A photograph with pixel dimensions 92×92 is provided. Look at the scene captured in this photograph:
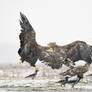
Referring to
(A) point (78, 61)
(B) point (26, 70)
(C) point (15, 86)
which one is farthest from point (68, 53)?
(B) point (26, 70)

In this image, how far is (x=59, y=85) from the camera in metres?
12.8

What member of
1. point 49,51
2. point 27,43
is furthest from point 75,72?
point 27,43

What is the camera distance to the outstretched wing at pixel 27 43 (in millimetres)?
12688

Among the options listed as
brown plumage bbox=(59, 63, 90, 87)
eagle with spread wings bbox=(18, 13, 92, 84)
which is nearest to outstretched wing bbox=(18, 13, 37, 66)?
eagle with spread wings bbox=(18, 13, 92, 84)

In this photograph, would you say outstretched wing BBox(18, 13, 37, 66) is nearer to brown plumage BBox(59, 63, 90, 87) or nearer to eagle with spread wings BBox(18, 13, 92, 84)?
eagle with spread wings BBox(18, 13, 92, 84)

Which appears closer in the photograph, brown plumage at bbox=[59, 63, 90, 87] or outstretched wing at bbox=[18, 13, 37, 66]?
brown plumage at bbox=[59, 63, 90, 87]

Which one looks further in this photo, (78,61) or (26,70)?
(26,70)

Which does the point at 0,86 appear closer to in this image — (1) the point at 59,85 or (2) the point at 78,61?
(1) the point at 59,85

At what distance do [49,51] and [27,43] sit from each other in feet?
2.79

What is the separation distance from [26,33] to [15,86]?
195cm

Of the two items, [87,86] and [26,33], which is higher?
[26,33]

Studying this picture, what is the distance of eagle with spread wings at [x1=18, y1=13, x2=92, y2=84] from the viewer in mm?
12656

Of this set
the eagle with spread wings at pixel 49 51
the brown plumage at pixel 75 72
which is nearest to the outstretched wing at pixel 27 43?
the eagle with spread wings at pixel 49 51

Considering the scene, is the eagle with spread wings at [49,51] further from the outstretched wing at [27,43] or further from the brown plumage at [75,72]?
the brown plumage at [75,72]
